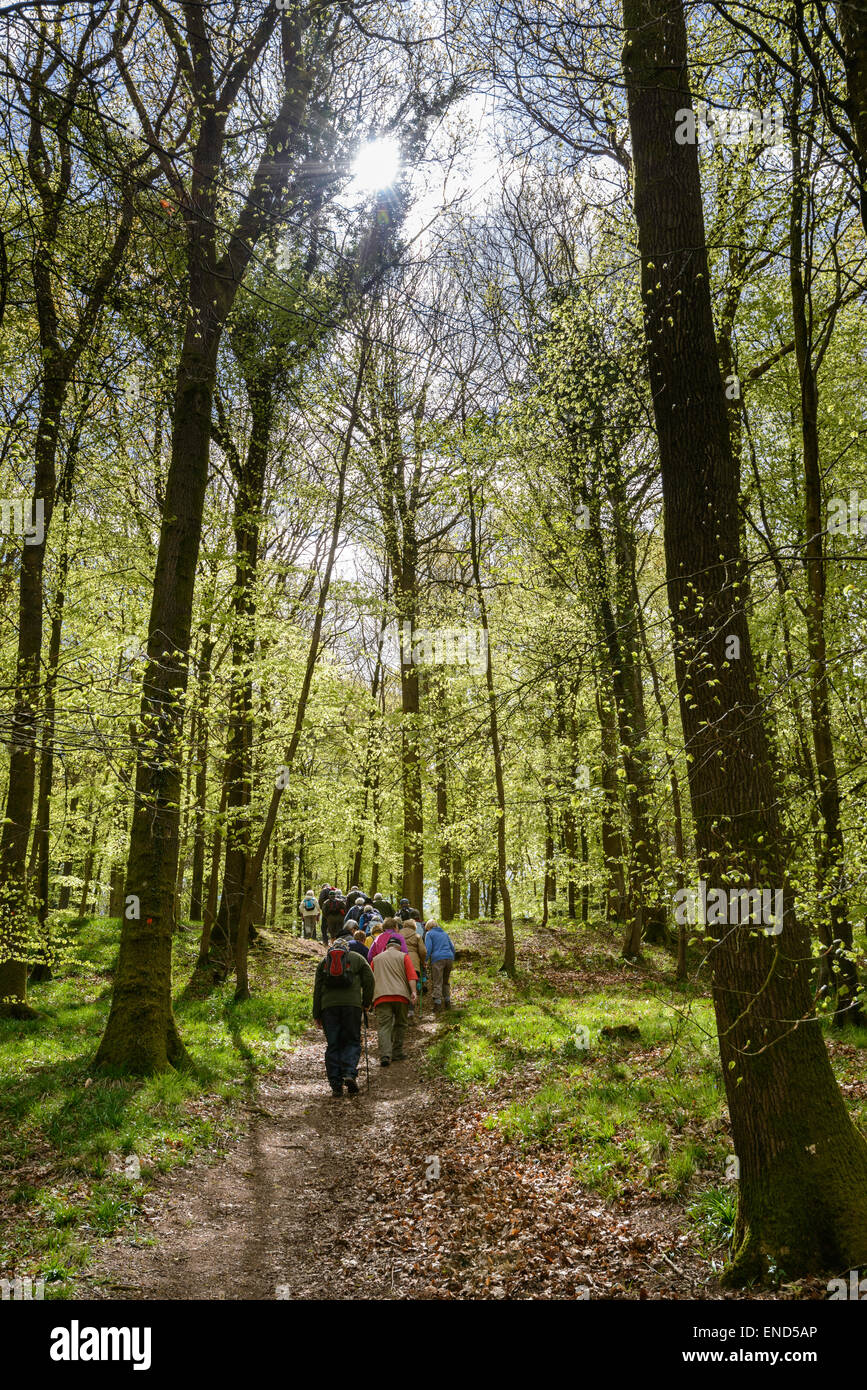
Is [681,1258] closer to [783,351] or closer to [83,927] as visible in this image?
[783,351]

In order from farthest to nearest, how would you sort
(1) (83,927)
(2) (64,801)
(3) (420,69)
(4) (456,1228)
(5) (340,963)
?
(2) (64,801), (1) (83,927), (5) (340,963), (3) (420,69), (4) (456,1228)

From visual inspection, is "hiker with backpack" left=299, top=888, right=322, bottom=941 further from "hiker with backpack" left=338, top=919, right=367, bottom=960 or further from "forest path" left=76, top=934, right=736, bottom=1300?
"forest path" left=76, top=934, right=736, bottom=1300

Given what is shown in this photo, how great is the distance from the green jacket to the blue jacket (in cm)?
350

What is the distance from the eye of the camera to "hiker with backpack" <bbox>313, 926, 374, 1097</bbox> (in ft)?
32.8

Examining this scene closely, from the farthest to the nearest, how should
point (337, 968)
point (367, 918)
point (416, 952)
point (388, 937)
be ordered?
point (367, 918) < point (416, 952) < point (388, 937) < point (337, 968)

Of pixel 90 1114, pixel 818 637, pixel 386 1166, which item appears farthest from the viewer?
pixel 386 1166

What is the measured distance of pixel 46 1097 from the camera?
7.77 meters

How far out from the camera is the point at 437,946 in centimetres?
1417

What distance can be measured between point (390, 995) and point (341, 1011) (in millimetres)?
1399

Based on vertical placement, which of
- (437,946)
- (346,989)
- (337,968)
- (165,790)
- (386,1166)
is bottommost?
(386,1166)

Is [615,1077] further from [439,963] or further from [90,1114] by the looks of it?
[439,963]

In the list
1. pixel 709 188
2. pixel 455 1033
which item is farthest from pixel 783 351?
pixel 455 1033

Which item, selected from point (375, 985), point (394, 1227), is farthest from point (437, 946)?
point (394, 1227)

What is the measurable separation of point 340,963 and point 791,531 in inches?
364
